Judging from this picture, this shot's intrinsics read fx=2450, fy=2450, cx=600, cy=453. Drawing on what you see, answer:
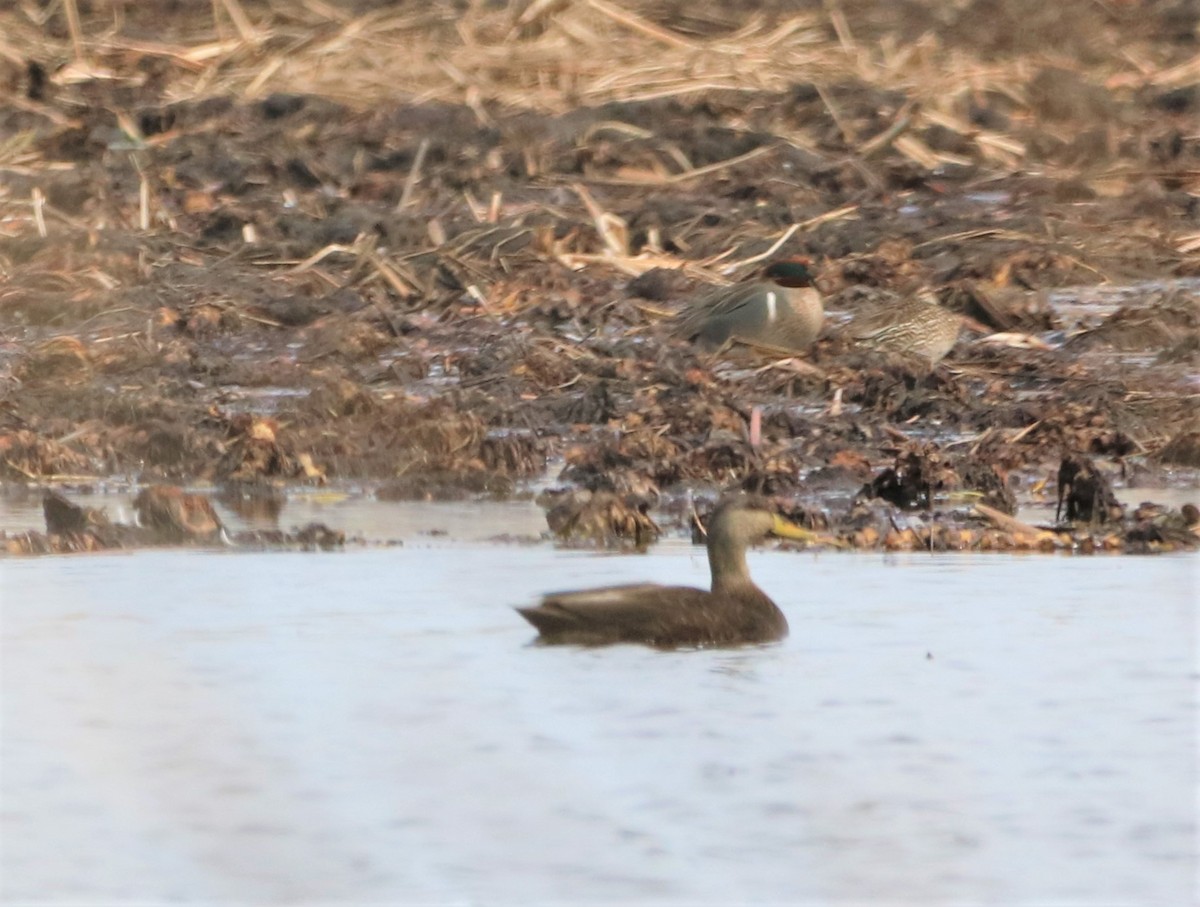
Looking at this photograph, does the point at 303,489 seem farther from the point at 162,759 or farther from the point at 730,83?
the point at 730,83

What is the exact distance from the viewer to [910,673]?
5824 millimetres

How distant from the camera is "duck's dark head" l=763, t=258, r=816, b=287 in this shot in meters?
10.3

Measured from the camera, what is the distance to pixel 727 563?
649 centimetres

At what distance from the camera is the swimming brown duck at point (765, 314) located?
1002 centimetres

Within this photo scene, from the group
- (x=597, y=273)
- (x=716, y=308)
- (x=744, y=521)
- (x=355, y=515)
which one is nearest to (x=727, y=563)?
(x=744, y=521)

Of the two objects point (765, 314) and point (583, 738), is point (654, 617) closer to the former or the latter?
point (583, 738)

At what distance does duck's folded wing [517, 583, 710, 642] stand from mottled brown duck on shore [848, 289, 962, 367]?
370cm

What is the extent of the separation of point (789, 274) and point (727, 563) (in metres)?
3.99

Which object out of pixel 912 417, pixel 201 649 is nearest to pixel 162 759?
pixel 201 649

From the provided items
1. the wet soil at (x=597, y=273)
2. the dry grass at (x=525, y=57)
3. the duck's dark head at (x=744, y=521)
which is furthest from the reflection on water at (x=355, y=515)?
the dry grass at (x=525, y=57)

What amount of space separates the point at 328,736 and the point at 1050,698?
1.64m

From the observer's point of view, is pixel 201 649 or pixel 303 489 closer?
pixel 201 649

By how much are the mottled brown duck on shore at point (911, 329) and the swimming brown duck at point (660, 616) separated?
3511 mm

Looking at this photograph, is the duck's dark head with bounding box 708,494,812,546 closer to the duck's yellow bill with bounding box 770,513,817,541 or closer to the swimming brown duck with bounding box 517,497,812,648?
the duck's yellow bill with bounding box 770,513,817,541
